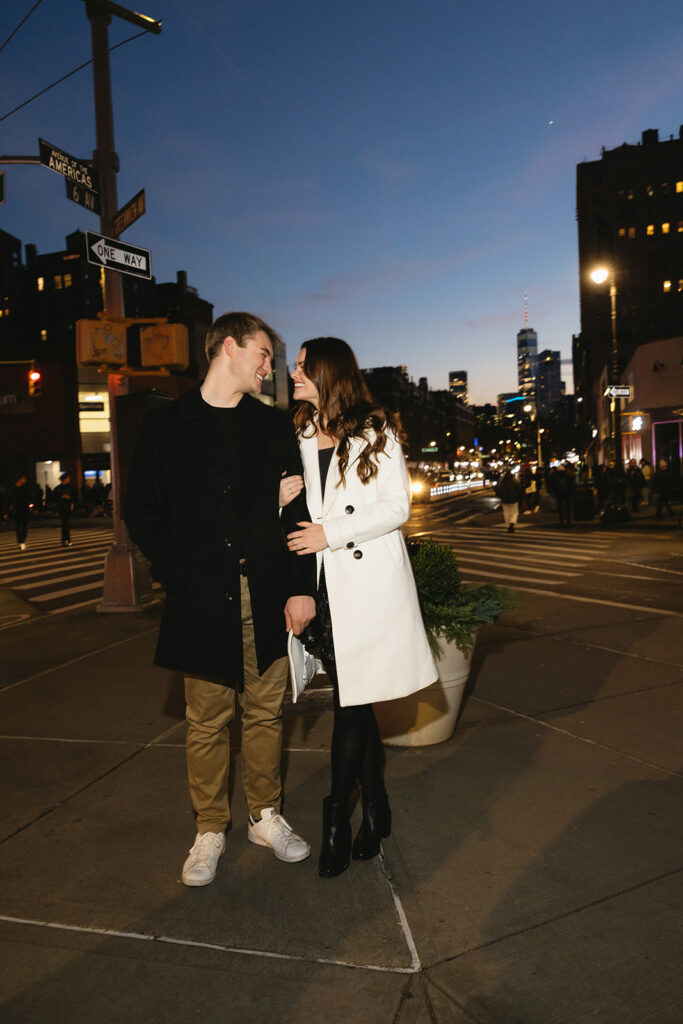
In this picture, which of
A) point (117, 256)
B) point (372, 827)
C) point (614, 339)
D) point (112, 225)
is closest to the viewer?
point (372, 827)

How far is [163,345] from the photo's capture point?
8.98m

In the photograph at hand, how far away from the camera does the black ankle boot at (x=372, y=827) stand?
3.25m

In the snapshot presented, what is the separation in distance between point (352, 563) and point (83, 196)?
318 inches

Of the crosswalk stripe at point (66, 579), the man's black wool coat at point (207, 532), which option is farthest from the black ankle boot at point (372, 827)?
the crosswalk stripe at point (66, 579)

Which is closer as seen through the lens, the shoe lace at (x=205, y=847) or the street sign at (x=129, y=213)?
the shoe lace at (x=205, y=847)

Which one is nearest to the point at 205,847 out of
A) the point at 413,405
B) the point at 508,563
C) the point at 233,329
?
the point at 233,329

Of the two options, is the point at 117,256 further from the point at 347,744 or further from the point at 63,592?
the point at 347,744

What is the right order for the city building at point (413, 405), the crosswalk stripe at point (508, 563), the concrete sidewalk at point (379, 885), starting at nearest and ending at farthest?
the concrete sidewalk at point (379, 885), the crosswalk stripe at point (508, 563), the city building at point (413, 405)

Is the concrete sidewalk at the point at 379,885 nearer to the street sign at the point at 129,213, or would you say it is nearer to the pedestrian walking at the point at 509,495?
the street sign at the point at 129,213

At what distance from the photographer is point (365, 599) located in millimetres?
3107

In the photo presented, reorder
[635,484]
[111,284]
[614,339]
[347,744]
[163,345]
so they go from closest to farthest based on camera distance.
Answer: [347,744], [163,345], [111,284], [614,339], [635,484]

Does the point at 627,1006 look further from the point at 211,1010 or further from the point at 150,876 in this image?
the point at 150,876

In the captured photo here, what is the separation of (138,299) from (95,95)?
62251 mm

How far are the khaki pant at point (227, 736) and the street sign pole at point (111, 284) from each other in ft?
21.4
